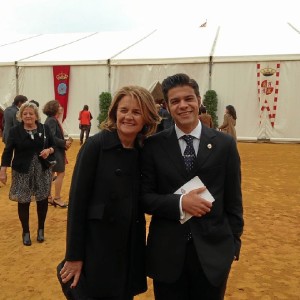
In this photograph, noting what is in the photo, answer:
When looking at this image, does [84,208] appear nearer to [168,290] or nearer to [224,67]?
[168,290]

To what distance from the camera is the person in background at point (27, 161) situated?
4312 millimetres

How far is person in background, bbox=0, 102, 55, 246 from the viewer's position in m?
4.31

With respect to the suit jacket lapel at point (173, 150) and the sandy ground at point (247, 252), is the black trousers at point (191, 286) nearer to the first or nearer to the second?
the suit jacket lapel at point (173, 150)

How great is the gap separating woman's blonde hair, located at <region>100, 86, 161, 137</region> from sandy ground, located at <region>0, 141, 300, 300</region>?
190cm

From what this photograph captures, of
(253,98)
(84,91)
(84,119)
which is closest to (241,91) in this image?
(253,98)

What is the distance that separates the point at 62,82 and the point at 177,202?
14724 millimetres

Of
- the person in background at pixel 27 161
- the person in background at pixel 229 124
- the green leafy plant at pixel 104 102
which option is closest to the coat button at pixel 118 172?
the person in background at pixel 27 161

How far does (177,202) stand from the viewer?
1868 millimetres

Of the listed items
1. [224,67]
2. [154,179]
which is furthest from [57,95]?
[154,179]

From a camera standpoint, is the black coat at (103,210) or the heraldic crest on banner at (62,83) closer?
the black coat at (103,210)

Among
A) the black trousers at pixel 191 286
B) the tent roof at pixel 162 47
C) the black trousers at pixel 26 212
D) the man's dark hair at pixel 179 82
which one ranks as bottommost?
the black trousers at pixel 26 212

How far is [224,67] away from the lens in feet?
48.0

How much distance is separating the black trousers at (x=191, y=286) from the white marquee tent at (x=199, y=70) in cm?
1329

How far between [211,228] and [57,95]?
14.9 meters
